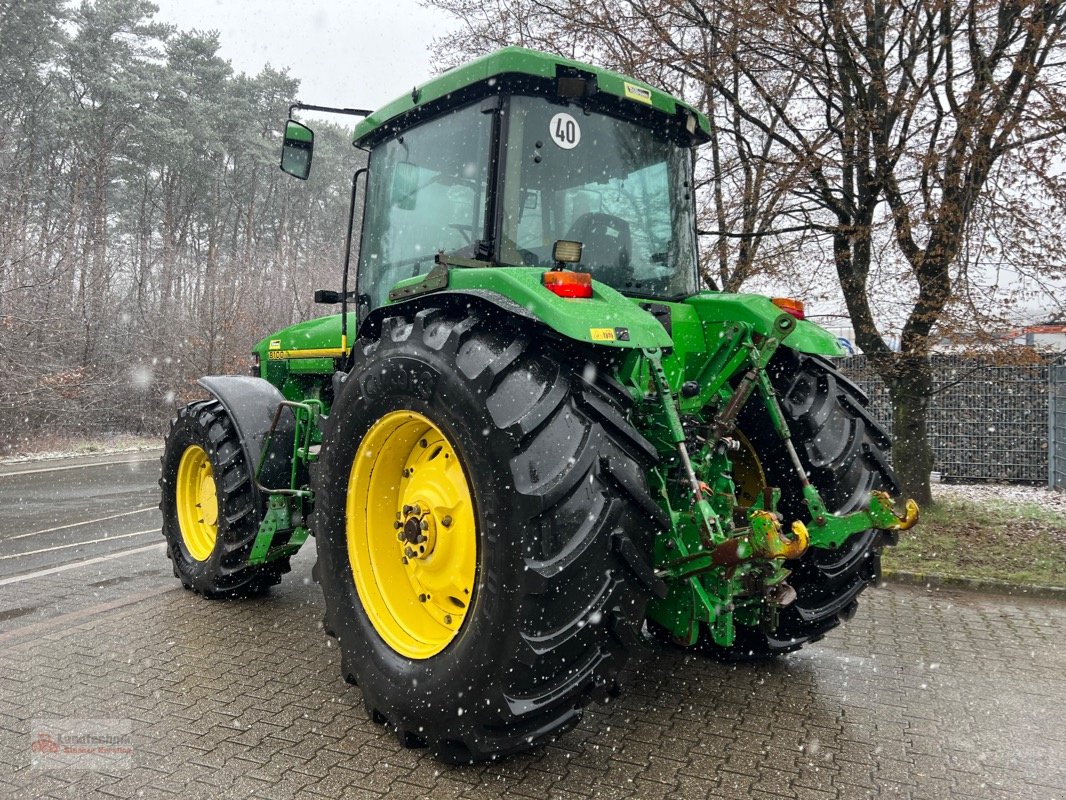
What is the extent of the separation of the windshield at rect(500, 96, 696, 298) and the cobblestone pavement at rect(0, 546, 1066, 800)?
1.80 metres

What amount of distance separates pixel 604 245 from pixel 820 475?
1.33 m

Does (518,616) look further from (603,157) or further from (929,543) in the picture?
(929,543)

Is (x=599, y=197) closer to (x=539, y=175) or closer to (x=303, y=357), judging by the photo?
(x=539, y=175)

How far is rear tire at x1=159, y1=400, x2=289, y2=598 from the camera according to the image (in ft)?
14.4

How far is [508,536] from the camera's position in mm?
2455

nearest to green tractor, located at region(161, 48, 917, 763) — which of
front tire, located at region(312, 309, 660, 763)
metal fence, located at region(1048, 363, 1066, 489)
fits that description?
front tire, located at region(312, 309, 660, 763)

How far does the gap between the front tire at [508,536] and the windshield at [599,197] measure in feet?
2.19

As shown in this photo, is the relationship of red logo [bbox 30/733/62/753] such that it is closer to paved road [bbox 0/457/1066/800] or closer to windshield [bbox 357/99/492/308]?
paved road [bbox 0/457/1066/800]

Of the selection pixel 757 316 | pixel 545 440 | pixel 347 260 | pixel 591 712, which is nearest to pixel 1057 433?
pixel 757 316

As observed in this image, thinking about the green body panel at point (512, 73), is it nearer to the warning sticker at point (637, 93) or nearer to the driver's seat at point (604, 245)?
the warning sticker at point (637, 93)

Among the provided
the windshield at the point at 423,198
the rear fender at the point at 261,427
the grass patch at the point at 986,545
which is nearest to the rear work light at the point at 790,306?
the windshield at the point at 423,198

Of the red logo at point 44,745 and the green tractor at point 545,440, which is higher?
the green tractor at point 545,440

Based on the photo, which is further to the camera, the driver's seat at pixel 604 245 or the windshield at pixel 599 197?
the driver's seat at pixel 604 245

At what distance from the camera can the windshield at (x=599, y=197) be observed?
3.19 meters
